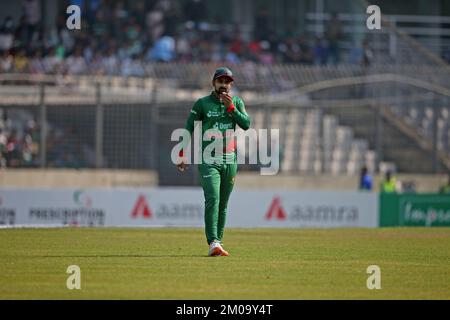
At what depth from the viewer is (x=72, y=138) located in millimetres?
29094

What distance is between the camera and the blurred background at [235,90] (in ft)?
95.5

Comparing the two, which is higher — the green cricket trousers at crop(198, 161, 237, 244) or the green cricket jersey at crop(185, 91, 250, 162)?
the green cricket jersey at crop(185, 91, 250, 162)

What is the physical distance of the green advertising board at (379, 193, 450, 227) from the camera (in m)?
29.7

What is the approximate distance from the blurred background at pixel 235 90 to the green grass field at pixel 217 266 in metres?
7.34

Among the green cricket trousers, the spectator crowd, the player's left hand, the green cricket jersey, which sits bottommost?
the green cricket trousers

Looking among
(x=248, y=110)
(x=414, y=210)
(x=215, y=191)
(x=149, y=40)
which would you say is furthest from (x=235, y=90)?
(x=215, y=191)

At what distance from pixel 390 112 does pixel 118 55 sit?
832cm

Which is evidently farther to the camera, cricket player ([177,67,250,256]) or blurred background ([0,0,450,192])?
blurred background ([0,0,450,192])

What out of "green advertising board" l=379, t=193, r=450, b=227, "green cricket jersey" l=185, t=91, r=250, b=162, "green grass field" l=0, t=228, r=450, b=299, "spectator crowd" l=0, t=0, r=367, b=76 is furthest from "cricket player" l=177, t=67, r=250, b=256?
"spectator crowd" l=0, t=0, r=367, b=76

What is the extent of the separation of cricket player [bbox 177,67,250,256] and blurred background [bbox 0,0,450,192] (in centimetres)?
1328

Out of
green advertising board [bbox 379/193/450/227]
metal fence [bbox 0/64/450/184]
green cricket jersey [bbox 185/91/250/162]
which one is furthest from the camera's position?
green advertising board [bbox 379/193/450/227]

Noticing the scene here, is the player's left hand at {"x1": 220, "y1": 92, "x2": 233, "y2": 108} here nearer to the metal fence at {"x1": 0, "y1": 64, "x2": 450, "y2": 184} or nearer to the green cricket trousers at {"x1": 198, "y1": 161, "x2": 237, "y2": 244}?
the green cricket trousers at {"x1": 198, "y1": 161, "x2": 237, "y2": 244}
